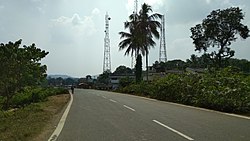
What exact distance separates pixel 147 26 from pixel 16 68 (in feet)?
78.5

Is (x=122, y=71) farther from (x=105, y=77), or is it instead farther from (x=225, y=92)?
(x=225, y=92)

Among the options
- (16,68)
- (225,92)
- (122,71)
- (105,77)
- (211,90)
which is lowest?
(225,92)

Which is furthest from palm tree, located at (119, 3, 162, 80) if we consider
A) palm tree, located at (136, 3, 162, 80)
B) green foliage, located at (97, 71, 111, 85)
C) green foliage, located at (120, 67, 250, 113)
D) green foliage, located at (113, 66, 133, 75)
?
green foliage, located at (113, 66, 133, 75)

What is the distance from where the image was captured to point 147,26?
44.5 m

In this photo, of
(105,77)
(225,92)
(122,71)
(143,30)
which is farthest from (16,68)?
(122,71)

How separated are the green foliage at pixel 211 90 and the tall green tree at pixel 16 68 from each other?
1106cm

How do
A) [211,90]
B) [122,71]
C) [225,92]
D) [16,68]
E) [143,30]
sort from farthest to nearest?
[122,71] < [143,30] < [16,68] < [211,90] < [225,92]

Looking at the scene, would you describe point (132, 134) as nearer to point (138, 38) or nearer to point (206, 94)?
point (206, 94)

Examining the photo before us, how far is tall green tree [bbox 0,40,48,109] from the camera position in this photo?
23075mm

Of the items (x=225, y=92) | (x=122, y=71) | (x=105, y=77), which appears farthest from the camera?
(x=122, y=71)

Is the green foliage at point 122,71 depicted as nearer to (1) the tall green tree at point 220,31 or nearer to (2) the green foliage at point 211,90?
(1) the tall green tree at point 220,31

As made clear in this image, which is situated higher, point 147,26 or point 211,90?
point 147,26

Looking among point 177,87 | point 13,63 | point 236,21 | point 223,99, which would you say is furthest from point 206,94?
point 236,21

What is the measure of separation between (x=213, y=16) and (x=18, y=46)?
108 ft
